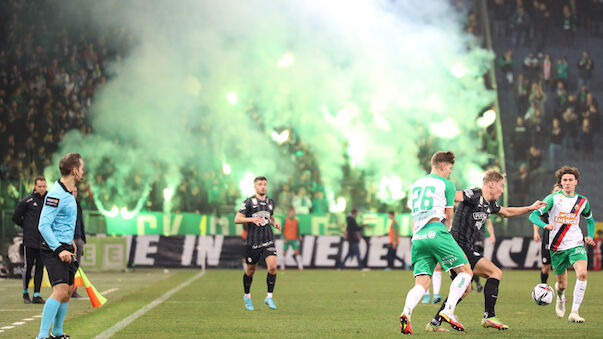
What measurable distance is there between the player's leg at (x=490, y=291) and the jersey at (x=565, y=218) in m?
1.96

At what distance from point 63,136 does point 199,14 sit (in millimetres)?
11075

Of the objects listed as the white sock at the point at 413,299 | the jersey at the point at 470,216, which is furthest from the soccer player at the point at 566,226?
the white sock at the point at 413,299

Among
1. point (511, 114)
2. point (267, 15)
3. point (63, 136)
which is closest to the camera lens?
point (63, 136)

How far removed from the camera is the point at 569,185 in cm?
1152

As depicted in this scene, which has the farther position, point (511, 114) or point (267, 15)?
point (267, 15)

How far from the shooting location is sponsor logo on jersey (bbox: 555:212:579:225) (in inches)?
457

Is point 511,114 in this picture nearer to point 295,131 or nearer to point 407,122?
point 407,122

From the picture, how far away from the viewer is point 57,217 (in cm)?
802

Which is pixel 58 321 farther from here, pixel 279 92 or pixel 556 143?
pixel 279 92

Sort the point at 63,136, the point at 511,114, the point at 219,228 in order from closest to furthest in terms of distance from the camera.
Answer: the point at 219,228
the point at 63,136
the point at 511,114

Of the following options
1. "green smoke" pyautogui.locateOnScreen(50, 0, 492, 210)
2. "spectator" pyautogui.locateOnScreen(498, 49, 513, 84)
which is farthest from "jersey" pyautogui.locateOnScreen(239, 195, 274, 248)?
"spectator" pyautogui.locateOnScreen(498, 49, 513, 84)

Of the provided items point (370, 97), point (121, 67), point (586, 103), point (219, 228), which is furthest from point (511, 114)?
point (121, 67)

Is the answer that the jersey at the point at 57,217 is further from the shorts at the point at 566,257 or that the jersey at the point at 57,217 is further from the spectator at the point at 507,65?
the spectator at the point at 507,65

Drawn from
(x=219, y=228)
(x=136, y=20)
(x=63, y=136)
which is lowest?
(x=219, y=228)
